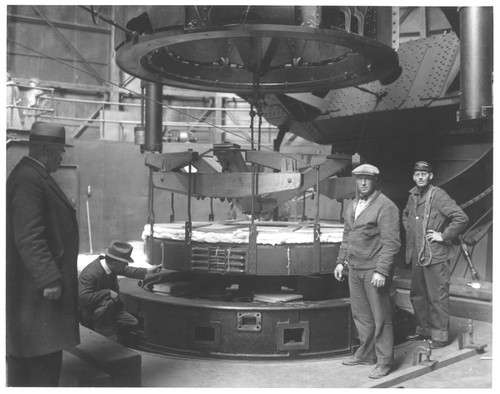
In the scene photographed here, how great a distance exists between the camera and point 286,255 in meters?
5.48

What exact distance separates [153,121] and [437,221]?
4502 millimetres

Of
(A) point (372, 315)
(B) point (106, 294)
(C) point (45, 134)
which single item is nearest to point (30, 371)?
(C) point (45, 134)

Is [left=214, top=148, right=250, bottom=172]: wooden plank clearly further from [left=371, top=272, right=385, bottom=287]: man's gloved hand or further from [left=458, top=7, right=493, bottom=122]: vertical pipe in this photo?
[left=458, top=7, right=493, bottom=122]: vertical pipe

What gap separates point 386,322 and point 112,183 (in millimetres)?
10207

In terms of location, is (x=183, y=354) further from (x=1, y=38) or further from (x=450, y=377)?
(x=1, y=38)

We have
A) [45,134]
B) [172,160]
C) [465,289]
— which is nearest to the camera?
[45,134]

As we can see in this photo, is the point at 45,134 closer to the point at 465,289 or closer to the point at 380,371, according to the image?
the point at 380,371

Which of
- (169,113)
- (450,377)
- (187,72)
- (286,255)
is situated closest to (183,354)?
(286,255)

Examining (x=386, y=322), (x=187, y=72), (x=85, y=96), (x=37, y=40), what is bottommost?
(x=386, y=322)

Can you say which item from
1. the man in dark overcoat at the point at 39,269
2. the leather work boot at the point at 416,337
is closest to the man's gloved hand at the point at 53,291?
the man in dark overcoat at the point at 39,269

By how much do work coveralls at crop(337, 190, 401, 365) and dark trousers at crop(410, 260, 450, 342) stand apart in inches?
46.7

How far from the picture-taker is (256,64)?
258 inches

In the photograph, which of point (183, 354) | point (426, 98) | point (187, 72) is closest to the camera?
point (183, 354)

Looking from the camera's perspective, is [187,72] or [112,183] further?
[112,183]
